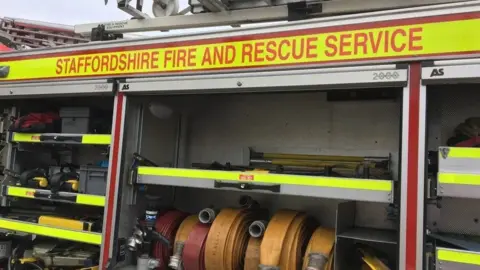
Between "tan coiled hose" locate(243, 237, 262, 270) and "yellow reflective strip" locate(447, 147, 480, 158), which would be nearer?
"yellow reflective strip" locate(447, 147, 480, 158)

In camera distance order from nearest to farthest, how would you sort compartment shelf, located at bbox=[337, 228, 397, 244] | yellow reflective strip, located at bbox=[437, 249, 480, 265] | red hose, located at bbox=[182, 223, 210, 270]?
1. yellow reflective strip, located at bbox=[437, 249, 480, 265]
2. compartment shelf, located at bbox=[337, 228, 397, 244]
3. red hose, located at bbox=[182, 223, 210, 270]

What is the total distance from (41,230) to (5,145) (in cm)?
96

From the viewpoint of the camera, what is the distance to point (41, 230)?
123 inches

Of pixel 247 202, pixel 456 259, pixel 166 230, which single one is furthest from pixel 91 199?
pixel 456 259

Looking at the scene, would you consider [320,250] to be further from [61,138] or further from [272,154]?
[61,138]

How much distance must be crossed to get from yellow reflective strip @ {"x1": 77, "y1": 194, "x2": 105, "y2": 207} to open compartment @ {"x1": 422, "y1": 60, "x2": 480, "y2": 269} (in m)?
2.07

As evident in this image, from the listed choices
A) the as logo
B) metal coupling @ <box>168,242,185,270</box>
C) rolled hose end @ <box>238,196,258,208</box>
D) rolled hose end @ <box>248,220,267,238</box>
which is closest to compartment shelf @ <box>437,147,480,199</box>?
the as logo

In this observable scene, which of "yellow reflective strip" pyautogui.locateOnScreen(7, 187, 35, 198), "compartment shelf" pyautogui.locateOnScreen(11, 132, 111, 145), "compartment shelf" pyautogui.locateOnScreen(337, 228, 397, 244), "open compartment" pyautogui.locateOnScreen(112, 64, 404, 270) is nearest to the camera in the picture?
"compartment shelf" pyautogui.locateOnScreen(337, 228, 397, 244)

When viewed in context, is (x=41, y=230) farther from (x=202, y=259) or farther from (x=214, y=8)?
(x=214, y=8)

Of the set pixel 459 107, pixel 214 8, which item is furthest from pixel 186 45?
pixel 459 107

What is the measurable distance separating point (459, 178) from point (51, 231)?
8.89ft

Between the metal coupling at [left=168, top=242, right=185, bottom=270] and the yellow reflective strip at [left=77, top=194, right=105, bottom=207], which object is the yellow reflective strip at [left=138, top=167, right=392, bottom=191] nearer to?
the yellow reflective strip at [left=77, top=194, right=105, bottom=207]

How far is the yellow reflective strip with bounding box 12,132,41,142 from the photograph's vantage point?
337 centimetres

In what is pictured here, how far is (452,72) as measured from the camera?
1903 millimetres
